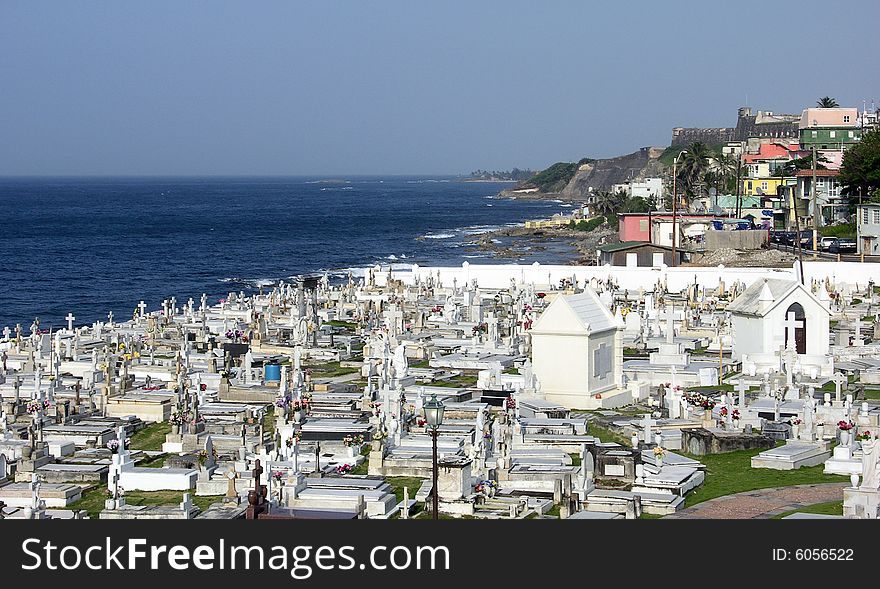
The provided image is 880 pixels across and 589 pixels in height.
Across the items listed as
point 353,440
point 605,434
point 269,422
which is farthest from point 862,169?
point 353,440

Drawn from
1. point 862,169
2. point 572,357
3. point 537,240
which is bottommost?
point 537,240

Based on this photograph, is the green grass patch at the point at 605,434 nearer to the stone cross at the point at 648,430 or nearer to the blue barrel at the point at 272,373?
the stone cross at the point at 648,430

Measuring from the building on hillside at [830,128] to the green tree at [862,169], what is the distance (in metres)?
22.0

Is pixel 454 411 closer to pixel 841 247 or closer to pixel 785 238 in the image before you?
pixel 841 247

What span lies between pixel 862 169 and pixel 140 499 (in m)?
53.6

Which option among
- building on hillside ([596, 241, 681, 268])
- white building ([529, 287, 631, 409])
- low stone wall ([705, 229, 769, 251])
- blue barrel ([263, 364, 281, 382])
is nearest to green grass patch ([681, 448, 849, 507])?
white building ([529, 287, 631, 409])

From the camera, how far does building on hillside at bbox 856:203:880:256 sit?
5341cm

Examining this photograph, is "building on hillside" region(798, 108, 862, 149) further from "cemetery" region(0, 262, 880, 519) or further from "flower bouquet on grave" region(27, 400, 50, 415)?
"flower bouquet on grave" region(27, 400, 50, 415)

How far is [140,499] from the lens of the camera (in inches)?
Result: 762

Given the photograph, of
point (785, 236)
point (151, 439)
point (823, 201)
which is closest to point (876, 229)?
point (785, 236)
